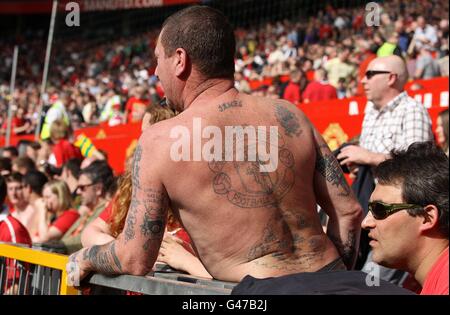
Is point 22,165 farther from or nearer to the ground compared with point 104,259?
nearer to the ground

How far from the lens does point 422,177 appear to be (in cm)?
257

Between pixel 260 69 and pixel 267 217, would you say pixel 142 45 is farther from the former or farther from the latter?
pixel 267 217

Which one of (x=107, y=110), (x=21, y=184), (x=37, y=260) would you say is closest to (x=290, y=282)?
(x=37, y=260)

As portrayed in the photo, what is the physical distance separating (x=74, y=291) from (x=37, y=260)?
379mm

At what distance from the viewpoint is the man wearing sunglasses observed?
2521mm

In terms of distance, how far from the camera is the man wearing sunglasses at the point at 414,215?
2521 mm

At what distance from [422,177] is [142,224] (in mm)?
959

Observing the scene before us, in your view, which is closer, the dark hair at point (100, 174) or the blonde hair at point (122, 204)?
the blonde hair at point (122, 204)

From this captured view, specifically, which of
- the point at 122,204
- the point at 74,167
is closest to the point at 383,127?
the point at 122,204

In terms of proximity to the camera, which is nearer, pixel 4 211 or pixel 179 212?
pixel 179 212

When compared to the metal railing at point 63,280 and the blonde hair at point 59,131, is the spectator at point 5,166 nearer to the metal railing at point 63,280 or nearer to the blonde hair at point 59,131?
the blonde hair at point 59,131

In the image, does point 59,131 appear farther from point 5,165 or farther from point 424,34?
point 424,34

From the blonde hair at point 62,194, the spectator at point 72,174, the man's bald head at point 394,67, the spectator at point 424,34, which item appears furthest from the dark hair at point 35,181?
the spectator at point 424,34

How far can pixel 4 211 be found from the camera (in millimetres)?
5934
